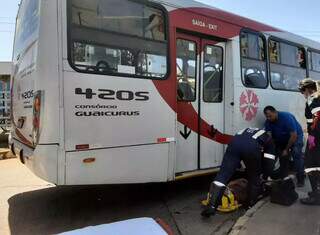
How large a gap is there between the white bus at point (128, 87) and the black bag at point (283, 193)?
3.72 feet

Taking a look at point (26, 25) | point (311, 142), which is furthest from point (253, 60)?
point (26, 25)

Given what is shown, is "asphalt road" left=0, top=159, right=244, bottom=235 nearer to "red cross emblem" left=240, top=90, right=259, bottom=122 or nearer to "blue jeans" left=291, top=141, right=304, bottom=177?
"red cross emblem" left=240, top=90, right=259, bottom=122

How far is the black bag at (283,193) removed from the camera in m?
5.89

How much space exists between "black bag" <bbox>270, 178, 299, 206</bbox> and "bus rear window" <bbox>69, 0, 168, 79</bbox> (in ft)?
7.78

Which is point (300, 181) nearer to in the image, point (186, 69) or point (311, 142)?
point (311, 142)

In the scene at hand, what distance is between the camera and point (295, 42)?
8.98 meters

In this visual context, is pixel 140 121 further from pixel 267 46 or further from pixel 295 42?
pixel 295 42

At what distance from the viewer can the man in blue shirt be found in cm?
719

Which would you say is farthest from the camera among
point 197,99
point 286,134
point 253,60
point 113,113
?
point 253,60

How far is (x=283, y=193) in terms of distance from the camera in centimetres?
591

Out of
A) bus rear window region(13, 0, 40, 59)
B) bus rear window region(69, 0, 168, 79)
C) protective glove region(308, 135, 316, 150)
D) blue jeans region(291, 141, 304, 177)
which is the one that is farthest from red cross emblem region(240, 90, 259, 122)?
bus rear window region(13, 0, 40, 59)

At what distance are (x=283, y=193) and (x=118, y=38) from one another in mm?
3302

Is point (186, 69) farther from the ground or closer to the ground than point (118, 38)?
closer to the ground

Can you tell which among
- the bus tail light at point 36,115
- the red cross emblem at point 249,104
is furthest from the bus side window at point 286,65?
the bus tail light at point 36,115
